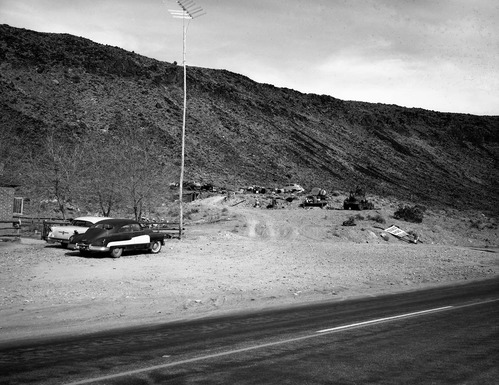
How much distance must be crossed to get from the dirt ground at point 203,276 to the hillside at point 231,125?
3261cm

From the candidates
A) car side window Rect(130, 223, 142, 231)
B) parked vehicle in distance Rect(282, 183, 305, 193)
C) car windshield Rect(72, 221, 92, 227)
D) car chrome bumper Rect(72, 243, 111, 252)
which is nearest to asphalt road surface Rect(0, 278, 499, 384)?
car chrome bumper Rect(72, 243, 111, 252)

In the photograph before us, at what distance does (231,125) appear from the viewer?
84.2m

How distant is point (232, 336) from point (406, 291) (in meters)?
9.18

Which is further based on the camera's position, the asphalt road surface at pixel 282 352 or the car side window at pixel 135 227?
the car side window at pixel 135 227

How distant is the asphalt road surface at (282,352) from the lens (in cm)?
657

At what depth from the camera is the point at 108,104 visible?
75625 millimetres

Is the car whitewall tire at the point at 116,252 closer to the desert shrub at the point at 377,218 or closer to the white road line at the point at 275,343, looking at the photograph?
the white road line at the point at 275,343

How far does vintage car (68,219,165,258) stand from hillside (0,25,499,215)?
33.4 meters

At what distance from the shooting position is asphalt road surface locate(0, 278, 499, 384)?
6.57 m

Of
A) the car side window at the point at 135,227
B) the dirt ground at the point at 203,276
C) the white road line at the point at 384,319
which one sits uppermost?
the car side window at the point at 135,227

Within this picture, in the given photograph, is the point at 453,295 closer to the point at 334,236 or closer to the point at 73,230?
the point at 73,230

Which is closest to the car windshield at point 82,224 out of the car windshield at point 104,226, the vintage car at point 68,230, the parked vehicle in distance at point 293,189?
the vintage car at point 68,230

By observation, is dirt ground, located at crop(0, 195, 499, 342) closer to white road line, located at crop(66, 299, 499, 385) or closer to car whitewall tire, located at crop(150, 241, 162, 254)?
car whitewall tire, located at crop(150, 241, 162, 254)

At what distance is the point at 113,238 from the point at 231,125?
64.7 meters
